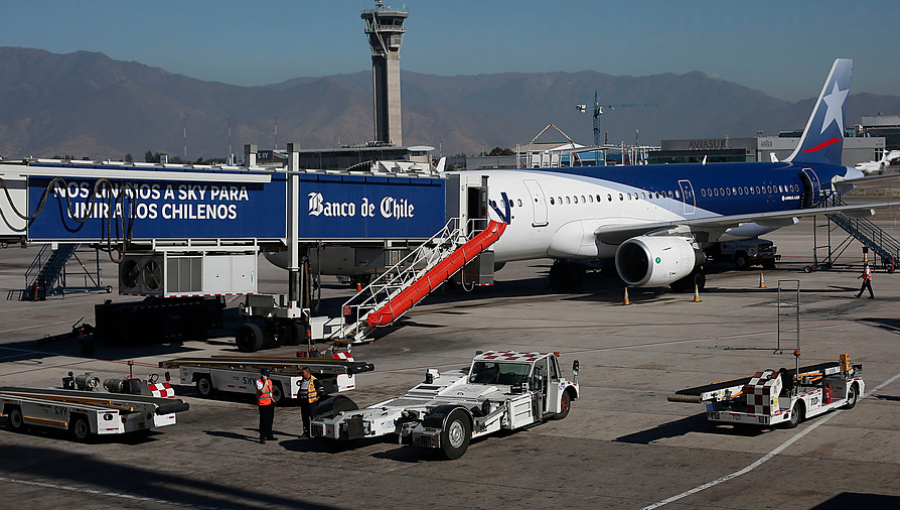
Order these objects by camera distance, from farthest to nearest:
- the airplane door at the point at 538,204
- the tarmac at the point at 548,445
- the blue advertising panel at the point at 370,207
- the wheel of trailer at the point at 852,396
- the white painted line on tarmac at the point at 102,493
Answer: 1. the airplane door at the point at 538,204
2. the blue advertising panel at the point at 370,207
3. the wheel of trailer at the point at 852,396
4. the tarmac at the point at 548,445
5. the white painted line on tarmac at the point at 102,493

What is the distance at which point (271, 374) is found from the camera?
23219mm

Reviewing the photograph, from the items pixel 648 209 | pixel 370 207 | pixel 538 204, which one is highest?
pixel 648 209

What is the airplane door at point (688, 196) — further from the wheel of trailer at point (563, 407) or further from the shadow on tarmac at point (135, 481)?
the shadow on tarmac at point (135, 481)

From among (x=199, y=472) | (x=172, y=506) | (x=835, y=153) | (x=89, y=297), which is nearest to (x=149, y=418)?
(x=199, y=472)

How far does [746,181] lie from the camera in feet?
171

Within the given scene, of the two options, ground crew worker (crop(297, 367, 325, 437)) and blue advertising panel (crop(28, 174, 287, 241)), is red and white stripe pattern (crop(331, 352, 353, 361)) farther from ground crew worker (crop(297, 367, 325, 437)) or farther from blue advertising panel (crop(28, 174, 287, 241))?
blue advertising panel (crop(28, 174, 287, 241))

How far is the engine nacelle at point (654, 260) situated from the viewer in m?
39.5

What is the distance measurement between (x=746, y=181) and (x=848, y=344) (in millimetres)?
23850

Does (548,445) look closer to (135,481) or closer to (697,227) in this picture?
(135,481)

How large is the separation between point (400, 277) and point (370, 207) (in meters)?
2.70

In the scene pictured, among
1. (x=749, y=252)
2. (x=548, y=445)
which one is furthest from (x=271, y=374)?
(x=749, y=252)

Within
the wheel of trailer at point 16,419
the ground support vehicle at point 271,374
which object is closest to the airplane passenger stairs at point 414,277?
the ground support vehicle at point 271,374

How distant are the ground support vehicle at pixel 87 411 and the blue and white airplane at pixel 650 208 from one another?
20.6 metres

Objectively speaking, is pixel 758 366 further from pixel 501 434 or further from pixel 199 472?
pixel 199 472
